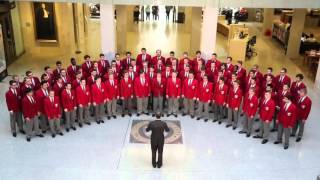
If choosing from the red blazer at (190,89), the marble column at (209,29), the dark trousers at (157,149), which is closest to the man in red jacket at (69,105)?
the dark trousers at (157,149)

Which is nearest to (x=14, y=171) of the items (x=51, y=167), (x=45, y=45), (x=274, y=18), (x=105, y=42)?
(x=51, y=167)

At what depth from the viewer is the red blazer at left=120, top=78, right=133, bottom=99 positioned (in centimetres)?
1141

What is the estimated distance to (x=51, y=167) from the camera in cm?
912

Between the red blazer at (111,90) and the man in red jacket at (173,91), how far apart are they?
1.55 meters

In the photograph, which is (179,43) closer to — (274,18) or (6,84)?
(274,18)

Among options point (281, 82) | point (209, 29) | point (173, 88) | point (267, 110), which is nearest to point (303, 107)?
point (267, 110)

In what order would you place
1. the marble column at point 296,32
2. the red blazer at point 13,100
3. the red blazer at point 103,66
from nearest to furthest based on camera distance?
the red blazer at point 13,100 → the red blazer at point 103,66 → the marble column at point 296,32

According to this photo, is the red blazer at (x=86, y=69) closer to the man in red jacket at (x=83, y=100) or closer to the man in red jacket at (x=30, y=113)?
the man in red jacket at (x=83, y=100)

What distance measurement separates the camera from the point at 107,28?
13.9 m

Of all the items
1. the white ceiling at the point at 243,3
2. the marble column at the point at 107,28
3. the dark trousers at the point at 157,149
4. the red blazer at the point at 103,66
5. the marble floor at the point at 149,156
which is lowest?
the marble floor at the point at 149,156

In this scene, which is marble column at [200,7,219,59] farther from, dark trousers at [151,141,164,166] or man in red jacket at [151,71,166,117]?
dark trousers at [151,141,164,166]

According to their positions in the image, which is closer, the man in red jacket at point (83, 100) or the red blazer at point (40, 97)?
the red blazer at point (40, 97)

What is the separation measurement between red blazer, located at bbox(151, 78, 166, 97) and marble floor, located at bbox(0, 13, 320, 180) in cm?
91

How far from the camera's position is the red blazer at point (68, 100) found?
33.9 feet
